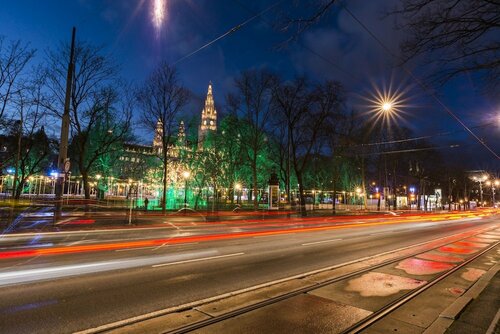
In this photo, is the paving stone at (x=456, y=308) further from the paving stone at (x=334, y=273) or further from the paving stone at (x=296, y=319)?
the paving stone at (x=334, y=273)

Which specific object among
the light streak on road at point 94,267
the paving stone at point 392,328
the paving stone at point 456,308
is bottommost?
the paving stone at point 392,328

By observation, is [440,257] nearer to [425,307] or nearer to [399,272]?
[399,272]

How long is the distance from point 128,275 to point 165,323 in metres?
3.20

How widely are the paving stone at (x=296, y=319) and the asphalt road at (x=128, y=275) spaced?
1.37 m

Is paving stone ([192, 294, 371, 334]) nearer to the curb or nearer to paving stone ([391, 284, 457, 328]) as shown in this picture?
paving stone ([391, 284, 457, 328])

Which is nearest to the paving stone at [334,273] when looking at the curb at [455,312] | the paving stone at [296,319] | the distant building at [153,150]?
the paving stone at [296,319]

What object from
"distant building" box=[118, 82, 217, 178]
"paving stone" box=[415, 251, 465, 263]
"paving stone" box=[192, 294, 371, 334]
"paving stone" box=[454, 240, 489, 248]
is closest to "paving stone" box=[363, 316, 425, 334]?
"paving stone" box=[192, 294, 371, 334]

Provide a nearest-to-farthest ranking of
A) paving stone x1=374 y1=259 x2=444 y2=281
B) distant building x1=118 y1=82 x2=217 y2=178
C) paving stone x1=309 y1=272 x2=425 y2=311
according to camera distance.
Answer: paving stone x1=309 y1=272 x2=425 y2=311, paving stone x1=374 y1=259 x2=444 y2=281, distant building x1=118 y1=82 x2=217 y2=178

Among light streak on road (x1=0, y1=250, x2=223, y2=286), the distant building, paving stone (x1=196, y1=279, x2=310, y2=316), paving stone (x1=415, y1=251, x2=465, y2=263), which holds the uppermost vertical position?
the distant building

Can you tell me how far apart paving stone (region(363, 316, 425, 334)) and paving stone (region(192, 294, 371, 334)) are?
31 cm

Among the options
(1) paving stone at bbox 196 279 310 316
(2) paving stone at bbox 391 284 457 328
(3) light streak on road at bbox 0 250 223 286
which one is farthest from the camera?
(3) light streak on road at bbox 0 250 223 286

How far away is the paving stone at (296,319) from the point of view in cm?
512

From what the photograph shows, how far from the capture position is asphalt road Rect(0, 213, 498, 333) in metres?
5.55

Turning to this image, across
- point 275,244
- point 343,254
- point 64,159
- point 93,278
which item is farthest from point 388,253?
point 64,159
